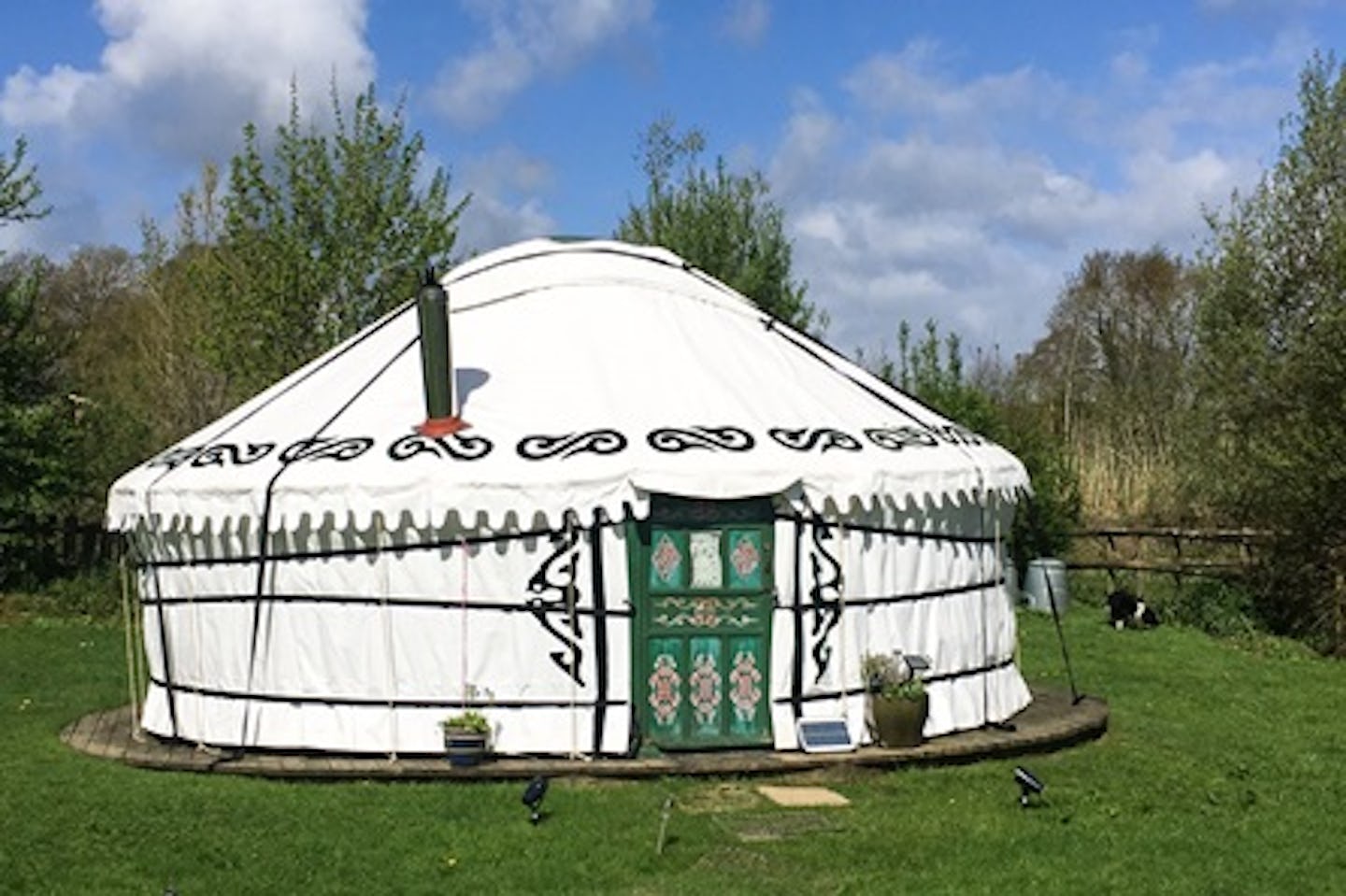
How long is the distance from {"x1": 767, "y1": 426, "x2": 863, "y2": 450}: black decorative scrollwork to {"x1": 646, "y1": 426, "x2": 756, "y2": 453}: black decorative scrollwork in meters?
0.17

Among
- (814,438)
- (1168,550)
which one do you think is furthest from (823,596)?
(1168,550)

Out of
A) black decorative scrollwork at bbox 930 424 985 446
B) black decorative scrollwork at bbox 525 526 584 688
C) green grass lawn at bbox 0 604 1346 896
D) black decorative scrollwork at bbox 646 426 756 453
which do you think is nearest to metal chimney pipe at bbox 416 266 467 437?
black decorative scrollwork at bbox 525 526 584 688

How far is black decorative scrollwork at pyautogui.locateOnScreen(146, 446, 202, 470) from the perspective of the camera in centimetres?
835

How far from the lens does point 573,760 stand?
7496 millimetres

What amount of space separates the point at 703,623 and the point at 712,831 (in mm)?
1535

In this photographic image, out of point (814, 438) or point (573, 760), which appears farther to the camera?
point (814, 438)

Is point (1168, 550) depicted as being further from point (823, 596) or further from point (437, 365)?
point (437, 365)

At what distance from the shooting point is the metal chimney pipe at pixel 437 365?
771 centimetres

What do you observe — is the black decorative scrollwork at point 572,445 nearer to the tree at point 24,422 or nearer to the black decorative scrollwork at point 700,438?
the black decorative scrollwork at point 700,438

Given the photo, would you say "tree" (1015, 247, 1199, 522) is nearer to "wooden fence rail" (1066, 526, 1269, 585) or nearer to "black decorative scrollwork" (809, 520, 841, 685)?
"wooden fence rail" (1066, 526, 1269, 585)

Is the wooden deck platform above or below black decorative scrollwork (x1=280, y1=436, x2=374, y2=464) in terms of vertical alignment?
below

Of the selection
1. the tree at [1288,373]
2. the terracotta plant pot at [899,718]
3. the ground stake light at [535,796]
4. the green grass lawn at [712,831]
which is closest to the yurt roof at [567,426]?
the terracotta plant pot at [899,718]

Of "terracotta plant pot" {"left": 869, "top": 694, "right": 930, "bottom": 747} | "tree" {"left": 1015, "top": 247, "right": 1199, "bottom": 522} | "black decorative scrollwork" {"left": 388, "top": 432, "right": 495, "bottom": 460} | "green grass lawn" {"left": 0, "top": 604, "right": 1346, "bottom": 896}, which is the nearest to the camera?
"green grass lawn" {"left": 0, "top": 604, "right": 1346, "bottom": 896}

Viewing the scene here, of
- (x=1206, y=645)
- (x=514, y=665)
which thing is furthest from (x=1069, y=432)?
(x=514, y=665)
